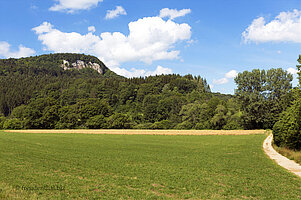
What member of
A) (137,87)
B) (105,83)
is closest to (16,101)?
(105,83)

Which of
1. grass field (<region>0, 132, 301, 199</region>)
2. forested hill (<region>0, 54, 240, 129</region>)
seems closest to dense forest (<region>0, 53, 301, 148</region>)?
forested hill (<region>0, 54, 240, 129</region>)

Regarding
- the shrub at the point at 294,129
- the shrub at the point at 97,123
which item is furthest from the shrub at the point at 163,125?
the shrub at the point at 294,129

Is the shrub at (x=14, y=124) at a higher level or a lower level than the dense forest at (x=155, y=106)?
lower

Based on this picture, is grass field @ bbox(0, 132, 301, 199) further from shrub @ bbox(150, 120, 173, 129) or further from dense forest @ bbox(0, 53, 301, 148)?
shrub @ bbox(150, 120, 173, 129)

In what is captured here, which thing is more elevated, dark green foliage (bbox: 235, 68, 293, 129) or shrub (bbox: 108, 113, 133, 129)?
dark green foliage (bbox: 235, 68, 293, 129)

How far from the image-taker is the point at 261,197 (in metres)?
12.4

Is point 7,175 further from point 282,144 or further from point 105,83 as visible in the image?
point 105,83

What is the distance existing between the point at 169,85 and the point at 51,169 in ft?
514

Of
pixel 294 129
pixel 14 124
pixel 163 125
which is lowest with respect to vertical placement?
pixel 14 124

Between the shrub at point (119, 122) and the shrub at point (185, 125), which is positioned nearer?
the shrub at point (119, 122)

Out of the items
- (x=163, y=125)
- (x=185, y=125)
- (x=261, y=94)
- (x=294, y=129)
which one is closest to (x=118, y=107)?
(x=163, y=125)

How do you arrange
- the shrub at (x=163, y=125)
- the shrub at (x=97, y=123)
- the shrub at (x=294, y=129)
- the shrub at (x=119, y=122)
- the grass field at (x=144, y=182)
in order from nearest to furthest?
the grass field at (x=144, y=182) < the shrub at (x=294, y=129) < the shrub at (x=119, y=122) < the shrub at (x=97, y=123) < the shrub at (x=163, y=125)

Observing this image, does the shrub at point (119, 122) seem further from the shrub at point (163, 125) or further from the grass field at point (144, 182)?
the grass field at point (144, 182)

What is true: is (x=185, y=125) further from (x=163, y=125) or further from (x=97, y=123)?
(x=97, y=123)
